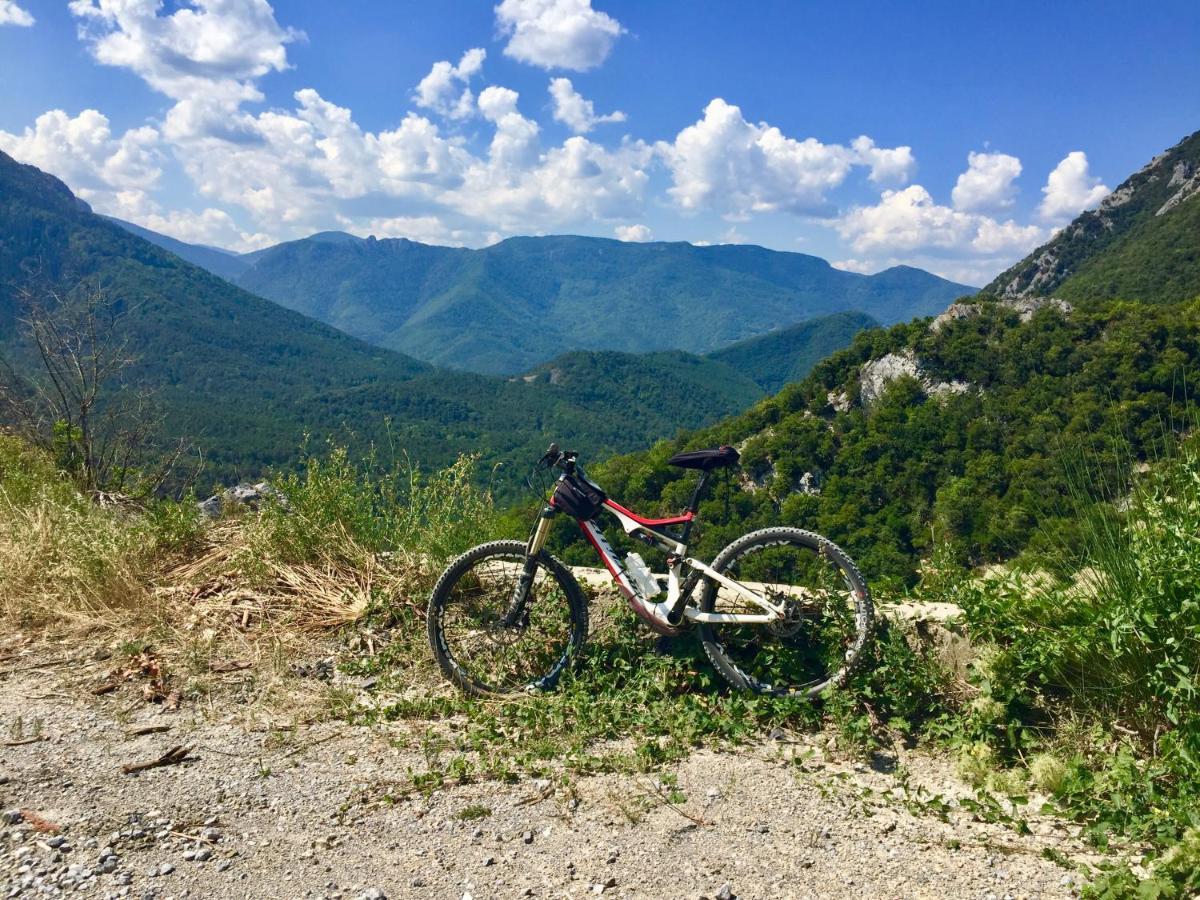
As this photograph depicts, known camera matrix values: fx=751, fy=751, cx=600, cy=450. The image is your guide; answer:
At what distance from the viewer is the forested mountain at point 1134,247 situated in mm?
72562

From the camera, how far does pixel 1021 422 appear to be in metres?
42.8

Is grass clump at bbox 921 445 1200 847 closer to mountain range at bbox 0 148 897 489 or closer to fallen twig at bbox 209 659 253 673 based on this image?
fallen twig at bbox 209 659 253 673

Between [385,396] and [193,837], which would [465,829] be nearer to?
[193,837]

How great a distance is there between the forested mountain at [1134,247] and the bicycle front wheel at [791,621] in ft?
257

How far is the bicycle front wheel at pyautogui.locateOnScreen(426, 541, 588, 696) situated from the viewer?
4.26 meters

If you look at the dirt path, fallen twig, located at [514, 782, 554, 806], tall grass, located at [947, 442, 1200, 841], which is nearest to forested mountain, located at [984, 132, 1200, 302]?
tall grass, located at [947, 442, 1200, 841]

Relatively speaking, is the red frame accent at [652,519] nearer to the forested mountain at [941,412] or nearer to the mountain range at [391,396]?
the forested mountain at [941,412]

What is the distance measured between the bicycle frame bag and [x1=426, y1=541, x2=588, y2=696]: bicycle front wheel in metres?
0.32

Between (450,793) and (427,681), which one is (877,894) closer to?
(450,793)

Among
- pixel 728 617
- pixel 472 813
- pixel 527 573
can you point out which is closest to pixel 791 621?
pixel 728 617

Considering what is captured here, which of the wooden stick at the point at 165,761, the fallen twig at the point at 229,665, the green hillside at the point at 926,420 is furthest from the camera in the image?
the green hillside at the point at 926,420

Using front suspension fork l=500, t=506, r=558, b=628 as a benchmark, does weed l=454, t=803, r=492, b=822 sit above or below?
below

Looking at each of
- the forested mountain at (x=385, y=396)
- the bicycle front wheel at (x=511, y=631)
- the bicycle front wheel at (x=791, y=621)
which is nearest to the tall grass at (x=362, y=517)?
the bicycle front wheel at (x=511, y=631)

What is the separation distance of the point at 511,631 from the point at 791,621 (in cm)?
161
